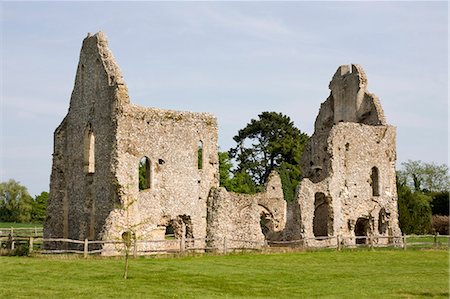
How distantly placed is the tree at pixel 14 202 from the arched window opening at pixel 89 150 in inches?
1774

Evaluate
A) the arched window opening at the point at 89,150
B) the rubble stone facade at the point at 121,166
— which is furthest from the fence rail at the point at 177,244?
the arched window opening at the point at 89,150

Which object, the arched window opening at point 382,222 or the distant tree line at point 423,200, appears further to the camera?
the distant tree line at point 423,200

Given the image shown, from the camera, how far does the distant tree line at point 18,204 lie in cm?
7597

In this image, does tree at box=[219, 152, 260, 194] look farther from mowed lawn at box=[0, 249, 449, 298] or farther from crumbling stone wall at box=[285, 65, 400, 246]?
mowed lawn at box=[0, 249, 449, 298]

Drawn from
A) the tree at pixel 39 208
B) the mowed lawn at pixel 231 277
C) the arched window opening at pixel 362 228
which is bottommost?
the mowed lawn at pixel 231 277

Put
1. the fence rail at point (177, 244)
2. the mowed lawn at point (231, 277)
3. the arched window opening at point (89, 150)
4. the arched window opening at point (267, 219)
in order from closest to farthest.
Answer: the mowed lawn at point (231, 277)
the fence rail at point (177, 244)
the arched window opening at point (89, 150)
the arched window opening at point (267, 219)

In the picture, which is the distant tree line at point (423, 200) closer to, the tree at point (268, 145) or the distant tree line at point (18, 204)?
the tree at point (268, 145)

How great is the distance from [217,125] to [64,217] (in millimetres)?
8118

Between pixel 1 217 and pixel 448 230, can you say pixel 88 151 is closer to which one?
pixel 448 230

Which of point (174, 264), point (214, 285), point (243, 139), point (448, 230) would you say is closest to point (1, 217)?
point (243, 139)

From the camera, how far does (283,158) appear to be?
6322cm

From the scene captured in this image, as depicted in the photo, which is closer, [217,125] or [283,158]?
[217,125]

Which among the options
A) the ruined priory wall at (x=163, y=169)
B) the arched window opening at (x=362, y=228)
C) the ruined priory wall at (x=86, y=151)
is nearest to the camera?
the ruined priory wall at (x=163, y=169)

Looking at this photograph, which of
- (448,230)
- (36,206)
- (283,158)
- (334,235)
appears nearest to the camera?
(334,235)
